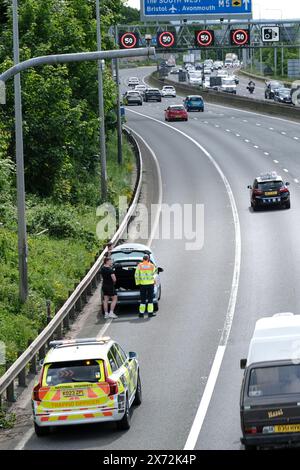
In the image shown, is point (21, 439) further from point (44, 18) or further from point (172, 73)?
point (172, 73)

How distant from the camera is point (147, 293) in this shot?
30672 mm

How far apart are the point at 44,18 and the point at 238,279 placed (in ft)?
60.2

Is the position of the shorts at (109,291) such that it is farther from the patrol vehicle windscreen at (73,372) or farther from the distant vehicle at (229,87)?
the distant vehicle at (229,87)

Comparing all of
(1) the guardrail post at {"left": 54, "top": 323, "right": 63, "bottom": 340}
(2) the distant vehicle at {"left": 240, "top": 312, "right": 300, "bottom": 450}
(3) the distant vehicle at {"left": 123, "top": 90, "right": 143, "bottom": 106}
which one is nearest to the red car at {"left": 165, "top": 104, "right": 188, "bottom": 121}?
(3) the distant vehicle at {"left": 123, "top": 90, "right": 143, "bottom": 106}

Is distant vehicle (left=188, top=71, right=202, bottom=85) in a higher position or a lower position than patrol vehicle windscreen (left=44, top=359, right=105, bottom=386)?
higher

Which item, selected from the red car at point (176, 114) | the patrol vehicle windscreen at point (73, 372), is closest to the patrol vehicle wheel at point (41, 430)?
the patrol vehicle windscreen at point (73, 372)

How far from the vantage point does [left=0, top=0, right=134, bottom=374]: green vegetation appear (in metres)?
32.4

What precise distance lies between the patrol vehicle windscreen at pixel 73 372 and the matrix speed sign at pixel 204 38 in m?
59.5

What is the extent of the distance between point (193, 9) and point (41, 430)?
5298 centimetres

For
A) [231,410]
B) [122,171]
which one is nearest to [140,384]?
[231,410]

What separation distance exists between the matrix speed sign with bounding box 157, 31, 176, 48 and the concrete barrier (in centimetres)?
1647

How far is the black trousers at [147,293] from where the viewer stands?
30594 mm

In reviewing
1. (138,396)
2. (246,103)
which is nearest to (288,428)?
(138,396)

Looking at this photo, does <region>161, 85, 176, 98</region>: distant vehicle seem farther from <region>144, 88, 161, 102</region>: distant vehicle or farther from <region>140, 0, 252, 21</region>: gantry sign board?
<region>140, 0, 252, 21</region>: gantry sign board
